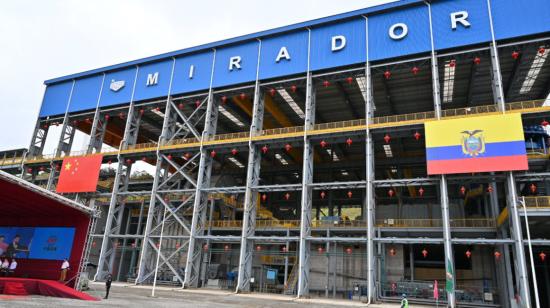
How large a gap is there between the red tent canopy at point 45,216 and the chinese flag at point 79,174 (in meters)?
19.0

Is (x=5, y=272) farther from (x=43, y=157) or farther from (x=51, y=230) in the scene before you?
(x=43, y=157)

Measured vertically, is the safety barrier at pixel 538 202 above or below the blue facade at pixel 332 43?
below

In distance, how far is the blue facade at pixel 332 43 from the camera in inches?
1245

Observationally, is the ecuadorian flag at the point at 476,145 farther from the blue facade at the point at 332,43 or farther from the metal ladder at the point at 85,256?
the metal ladder at the point at 85,256

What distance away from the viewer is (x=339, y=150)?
5266 centimetres

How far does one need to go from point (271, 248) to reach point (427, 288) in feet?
62.1

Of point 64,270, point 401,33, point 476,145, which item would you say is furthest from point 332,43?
point 64,270

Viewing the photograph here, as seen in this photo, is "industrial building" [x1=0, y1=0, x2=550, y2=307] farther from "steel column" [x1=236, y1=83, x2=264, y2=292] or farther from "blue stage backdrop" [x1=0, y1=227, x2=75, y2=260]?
"blue stage backdrop" [x1=0, y1=227, x2=75, y2=260]

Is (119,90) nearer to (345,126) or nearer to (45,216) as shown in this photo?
(45,216)

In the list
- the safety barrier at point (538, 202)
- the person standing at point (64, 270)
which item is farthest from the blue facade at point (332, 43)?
the person standing at point (64, 270)

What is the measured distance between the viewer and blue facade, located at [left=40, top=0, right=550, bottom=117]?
3162 centimetres

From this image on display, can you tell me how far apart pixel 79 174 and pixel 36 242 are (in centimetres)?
2306

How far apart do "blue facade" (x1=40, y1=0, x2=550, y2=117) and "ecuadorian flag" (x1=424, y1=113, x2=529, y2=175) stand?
7.71 meters

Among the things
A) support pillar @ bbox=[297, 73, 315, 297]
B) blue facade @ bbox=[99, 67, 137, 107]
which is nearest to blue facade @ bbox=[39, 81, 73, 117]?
blue facade @ bbox=[99, 67, 137, 107]
